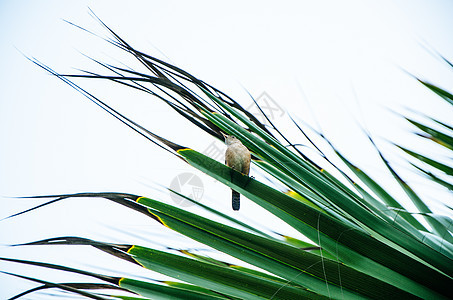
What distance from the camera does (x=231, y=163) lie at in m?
2.38

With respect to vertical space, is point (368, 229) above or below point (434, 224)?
below

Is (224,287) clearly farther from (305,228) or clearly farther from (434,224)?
(434,224)

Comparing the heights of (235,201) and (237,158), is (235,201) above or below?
below

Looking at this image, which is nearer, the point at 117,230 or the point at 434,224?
the point at 117,230

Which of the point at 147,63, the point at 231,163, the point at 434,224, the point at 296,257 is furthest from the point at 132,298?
the point at 231,163

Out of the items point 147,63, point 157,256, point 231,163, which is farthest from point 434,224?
point 231,163

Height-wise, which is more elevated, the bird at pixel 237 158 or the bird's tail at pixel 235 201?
the bird at pixel 237 158

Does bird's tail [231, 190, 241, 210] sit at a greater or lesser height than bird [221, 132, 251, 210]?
lesser

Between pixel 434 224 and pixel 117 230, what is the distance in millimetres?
1041

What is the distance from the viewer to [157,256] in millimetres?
865

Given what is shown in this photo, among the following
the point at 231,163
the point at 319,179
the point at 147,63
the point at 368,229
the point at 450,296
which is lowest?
the point at 450,296

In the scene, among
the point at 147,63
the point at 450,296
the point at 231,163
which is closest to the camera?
the point at 450,296

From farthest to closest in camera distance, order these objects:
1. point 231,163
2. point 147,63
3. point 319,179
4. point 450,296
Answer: point 231,163 < point 147,63 < point 319,179 < point 450,296

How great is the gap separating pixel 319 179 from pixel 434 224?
24.8 inches
